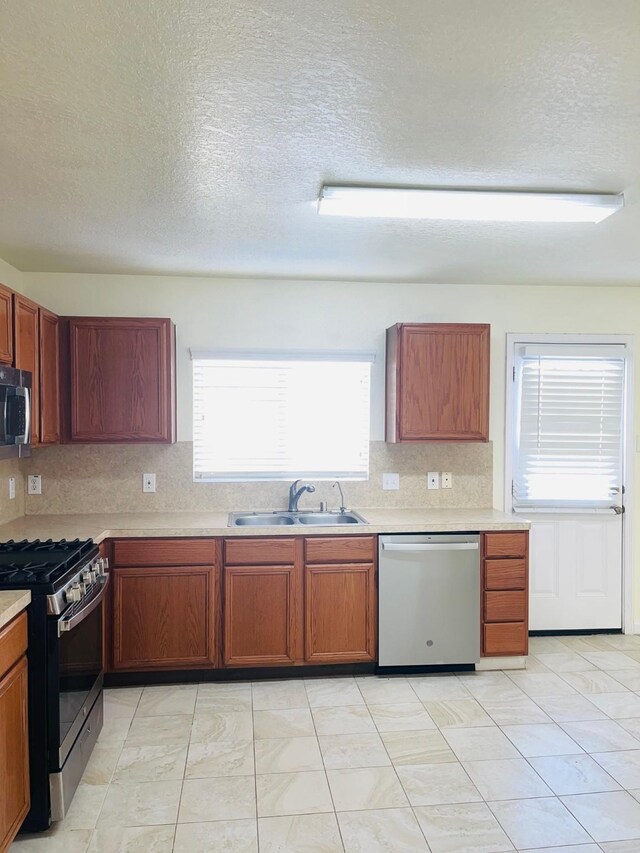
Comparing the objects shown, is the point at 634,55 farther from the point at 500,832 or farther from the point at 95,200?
the point at 500,832

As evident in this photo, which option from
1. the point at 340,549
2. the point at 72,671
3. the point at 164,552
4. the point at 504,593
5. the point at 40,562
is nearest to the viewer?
the point at 72,671

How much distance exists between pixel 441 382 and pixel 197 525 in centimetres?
175

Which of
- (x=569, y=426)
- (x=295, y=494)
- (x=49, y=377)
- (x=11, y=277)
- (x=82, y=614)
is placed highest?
(x=11, y=277)

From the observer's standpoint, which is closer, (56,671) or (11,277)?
(56,671)

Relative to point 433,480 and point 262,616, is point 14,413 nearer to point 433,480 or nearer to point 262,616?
point 262,616

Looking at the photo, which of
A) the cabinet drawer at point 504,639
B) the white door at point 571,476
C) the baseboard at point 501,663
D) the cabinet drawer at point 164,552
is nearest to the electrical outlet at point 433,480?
the white door at point 571,476

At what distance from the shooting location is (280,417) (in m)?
4.19

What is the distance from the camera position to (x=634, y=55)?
1581 mm

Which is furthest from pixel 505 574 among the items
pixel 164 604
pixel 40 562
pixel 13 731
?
pixel 13 731

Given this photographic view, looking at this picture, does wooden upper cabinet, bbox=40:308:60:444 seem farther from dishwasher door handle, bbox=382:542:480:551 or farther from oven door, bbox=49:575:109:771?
dishwasher door handle, bbox=382:542:480:551

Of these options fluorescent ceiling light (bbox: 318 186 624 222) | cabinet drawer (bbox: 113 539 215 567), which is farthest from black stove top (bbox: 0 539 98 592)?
fluorescent ceiling light (bbox: 318 186 624 222)

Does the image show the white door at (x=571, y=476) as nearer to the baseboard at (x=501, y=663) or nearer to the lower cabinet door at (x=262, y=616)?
the baseboard at (x=501, y=663)

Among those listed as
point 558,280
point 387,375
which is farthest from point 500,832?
point 558,280

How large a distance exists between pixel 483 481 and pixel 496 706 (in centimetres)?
152
